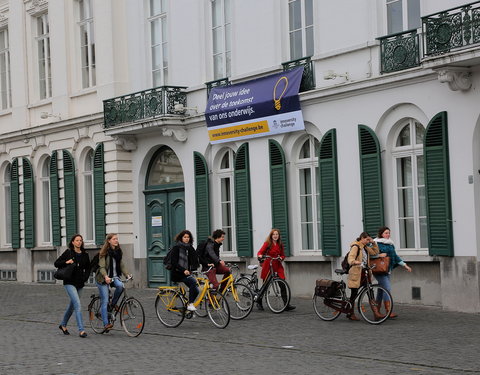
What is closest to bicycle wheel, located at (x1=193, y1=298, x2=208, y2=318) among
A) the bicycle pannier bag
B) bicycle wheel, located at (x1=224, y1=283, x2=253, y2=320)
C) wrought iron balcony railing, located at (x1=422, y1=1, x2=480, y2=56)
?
bicycle wheel, located at (x1=224, y1=283, x2=253, y2=320)

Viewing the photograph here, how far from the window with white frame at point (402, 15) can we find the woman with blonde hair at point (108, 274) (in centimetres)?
718

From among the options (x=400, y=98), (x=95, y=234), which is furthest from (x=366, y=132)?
(x=95, y=234)

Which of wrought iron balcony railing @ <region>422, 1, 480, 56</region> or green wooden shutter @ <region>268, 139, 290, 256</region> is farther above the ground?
wrought iron balcony railing @ <region>422, 1, 480, 56</region>

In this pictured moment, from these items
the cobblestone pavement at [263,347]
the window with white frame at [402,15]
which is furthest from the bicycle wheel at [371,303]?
the window with white frame at [402,15]

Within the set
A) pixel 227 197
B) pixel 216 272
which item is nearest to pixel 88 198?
pixel 227 197

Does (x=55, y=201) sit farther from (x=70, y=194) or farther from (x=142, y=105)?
(x=142, y=105)

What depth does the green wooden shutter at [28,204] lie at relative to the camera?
32594mm

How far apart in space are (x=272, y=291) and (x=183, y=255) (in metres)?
2.56

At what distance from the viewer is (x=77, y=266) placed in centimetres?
1736

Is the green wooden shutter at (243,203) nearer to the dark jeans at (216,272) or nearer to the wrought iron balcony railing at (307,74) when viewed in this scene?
the wrought iron balcony railing at (307,74)

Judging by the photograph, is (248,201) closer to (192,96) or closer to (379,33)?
(192,96)

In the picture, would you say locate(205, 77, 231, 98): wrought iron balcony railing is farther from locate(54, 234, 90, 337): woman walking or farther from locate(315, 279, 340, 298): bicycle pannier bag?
locate(54, 234, 90, 337): woman walking

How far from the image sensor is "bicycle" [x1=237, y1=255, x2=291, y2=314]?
65.3 ft

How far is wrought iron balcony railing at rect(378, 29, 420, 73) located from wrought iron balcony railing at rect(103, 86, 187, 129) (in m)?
7.15
